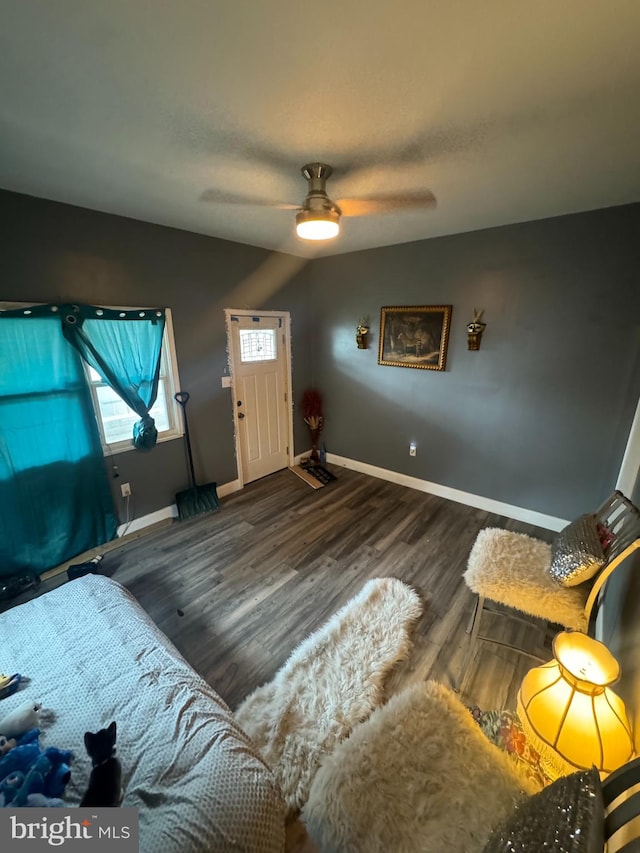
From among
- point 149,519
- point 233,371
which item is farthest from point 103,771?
point 233,371

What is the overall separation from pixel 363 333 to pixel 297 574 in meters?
2.64

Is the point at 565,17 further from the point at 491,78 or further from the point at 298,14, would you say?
the point at 298,14

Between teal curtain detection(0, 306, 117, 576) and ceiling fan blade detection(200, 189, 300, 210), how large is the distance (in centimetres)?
132

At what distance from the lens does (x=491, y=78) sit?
1.13 metres

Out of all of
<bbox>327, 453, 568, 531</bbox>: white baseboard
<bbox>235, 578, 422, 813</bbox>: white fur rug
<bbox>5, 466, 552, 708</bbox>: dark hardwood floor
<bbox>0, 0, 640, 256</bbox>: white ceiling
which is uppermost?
<bbox>0, 0, 640, 256</bbox>: white ceiling

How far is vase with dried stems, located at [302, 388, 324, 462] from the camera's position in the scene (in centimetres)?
434

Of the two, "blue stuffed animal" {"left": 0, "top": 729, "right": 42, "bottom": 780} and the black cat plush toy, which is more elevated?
"blue stuffed animal" {"left": 0, "top": 729, "right": 42, "bottom": 780}

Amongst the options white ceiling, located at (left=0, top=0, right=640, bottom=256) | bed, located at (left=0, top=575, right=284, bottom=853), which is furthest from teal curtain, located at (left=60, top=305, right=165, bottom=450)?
bed, located at (left=0, top=575, right=284, bottom=853)

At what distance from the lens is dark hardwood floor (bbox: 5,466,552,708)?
1.81 meters

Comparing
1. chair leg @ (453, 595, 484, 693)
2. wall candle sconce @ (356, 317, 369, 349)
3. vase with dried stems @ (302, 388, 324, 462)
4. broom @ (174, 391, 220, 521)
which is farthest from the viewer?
vase with dried stems @ (302, 388, 324, 462)

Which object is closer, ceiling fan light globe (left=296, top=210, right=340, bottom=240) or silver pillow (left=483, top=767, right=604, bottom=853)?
silver pillow (left=483, top=767, right=604, bottom=853)

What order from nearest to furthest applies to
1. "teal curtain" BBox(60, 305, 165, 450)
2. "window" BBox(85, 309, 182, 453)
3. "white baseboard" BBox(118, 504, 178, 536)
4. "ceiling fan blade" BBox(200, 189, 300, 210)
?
"ceiling fan blade" BBox(200, 189, 300, 210)
"teal curtain" BBox(60, 305, 165, 450)
"window" BBox(85, 309, 182, 453)
"white baseboard" BBox(118, 504, 178, 536)

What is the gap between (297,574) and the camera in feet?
8.11

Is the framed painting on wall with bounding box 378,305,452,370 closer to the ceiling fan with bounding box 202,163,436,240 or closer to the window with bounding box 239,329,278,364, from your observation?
the ceiling fan with bounding box 202,163,436,240
